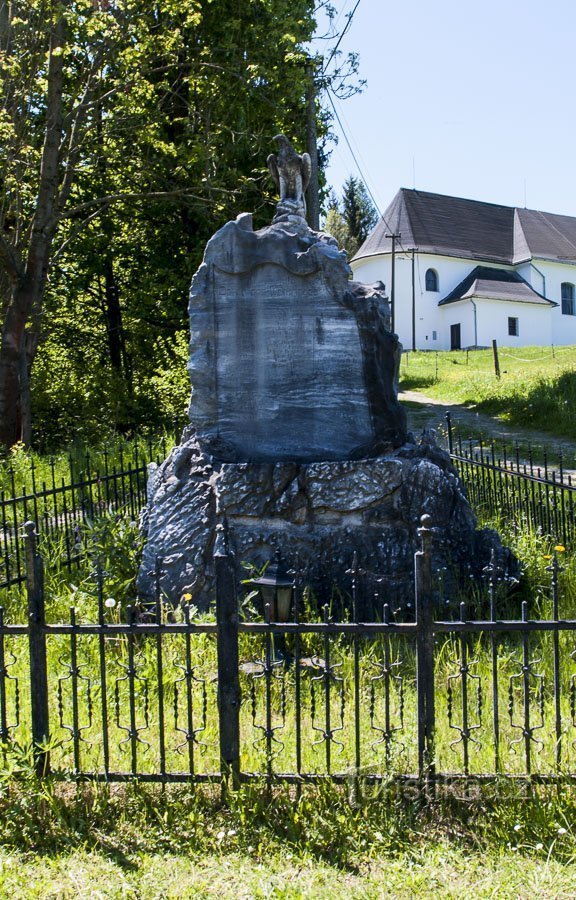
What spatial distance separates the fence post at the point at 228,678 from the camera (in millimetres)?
3666

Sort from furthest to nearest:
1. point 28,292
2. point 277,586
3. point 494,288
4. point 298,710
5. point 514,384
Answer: point 494,288
point 514,384
point 28,292
point 277,586
point 298,710

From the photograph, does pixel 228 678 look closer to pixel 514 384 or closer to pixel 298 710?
pixel 298 710

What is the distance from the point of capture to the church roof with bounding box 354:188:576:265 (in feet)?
133

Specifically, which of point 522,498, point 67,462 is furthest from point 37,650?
point 67,462

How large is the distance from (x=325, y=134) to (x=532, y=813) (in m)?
14.8

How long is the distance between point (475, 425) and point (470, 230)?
29.6m

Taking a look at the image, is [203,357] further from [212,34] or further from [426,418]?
[426,418]

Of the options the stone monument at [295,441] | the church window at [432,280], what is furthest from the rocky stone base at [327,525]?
the church window at [432,280]

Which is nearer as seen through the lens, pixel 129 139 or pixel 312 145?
pixel 312 145

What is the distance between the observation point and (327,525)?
6086 mm

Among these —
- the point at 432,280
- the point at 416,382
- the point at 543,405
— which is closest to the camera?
the point at 543,405

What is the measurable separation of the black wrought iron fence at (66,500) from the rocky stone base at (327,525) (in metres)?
1.24

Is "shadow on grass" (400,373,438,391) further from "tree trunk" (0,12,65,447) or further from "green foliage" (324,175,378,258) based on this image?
"green foliage" (324,175,378,258)

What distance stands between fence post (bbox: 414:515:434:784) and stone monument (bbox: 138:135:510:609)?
2258 millimetres
